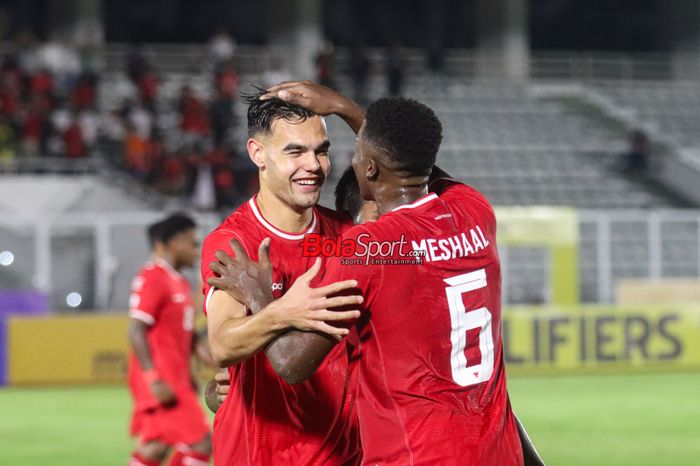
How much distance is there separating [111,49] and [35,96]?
6301mm

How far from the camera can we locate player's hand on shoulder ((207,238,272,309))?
4309mm

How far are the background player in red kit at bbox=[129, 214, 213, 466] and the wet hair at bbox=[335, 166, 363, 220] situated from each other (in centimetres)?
367

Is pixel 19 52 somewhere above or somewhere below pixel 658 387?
above

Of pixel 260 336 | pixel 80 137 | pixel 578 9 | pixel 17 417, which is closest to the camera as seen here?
pixel 260 336

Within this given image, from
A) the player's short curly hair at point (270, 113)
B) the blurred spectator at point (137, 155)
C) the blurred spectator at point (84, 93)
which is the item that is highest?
the blurred spectator at point (84, 93)

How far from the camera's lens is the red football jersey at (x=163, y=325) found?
9047 mm

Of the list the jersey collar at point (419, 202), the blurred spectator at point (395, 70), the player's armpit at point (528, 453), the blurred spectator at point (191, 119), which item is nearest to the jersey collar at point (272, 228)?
the jersey collar at point (419, 202)

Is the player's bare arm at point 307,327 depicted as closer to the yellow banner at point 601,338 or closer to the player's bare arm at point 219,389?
the player's bare arm at point 219,389

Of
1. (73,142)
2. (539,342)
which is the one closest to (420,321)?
(539,342)

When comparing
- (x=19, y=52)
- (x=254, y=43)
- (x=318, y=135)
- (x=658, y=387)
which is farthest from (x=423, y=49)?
(x=318, y=135)

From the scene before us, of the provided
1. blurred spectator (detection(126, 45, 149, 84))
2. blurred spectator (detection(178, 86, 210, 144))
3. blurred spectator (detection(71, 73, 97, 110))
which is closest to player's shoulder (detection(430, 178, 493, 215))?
blurred spectator (detection(178, 86, 210, 144))

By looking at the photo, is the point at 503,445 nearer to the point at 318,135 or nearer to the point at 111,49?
the point at 318,135

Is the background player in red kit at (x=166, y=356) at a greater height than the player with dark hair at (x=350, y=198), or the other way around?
the player with dark hair at (x=350, y=198)

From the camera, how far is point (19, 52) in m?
25.9
